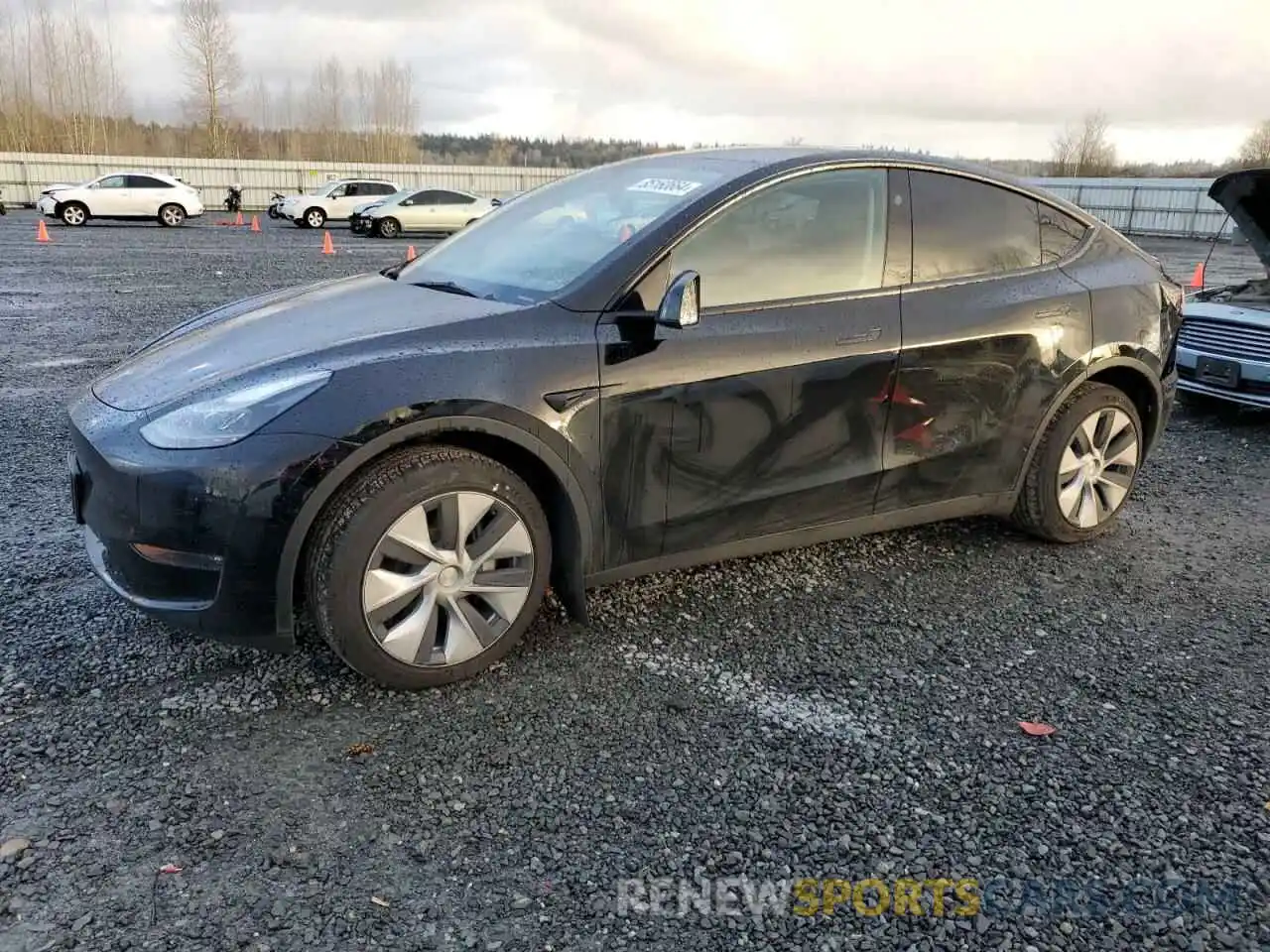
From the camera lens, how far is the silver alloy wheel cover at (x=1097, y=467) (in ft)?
14.2

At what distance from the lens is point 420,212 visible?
26.8 m

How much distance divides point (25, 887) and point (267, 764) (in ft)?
2.07

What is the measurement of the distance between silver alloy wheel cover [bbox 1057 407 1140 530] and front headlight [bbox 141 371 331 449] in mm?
3182

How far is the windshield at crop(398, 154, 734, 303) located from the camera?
3.47 m

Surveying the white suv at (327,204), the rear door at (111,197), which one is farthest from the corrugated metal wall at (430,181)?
the rear door at (111,197)

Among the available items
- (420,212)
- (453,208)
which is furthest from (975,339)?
(453,208)

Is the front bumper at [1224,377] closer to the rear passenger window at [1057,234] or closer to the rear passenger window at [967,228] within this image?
the rear passenger window at [1057,234]

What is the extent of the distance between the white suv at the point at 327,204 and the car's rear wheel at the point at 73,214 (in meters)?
5.74

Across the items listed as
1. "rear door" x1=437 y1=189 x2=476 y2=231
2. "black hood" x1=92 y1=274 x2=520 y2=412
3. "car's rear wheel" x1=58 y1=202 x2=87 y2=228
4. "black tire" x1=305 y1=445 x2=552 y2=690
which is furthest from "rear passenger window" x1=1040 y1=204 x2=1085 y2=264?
"car's rear wheel" x1=58 y1=202 x2=87 y2=228

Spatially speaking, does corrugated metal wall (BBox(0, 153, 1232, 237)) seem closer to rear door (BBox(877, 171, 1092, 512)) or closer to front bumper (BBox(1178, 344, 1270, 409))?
front bumper (BBox(1178, 344, 1270, 409))

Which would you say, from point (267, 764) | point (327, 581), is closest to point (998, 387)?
point (327, 581)

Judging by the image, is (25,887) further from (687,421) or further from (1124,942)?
(1124,942)

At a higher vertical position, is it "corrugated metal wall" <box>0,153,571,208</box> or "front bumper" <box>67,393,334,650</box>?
"corrugated metal wall" <box>0,153,571,208</box>

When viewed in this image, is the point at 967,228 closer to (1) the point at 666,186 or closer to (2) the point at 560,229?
(1) the point at 666,186
